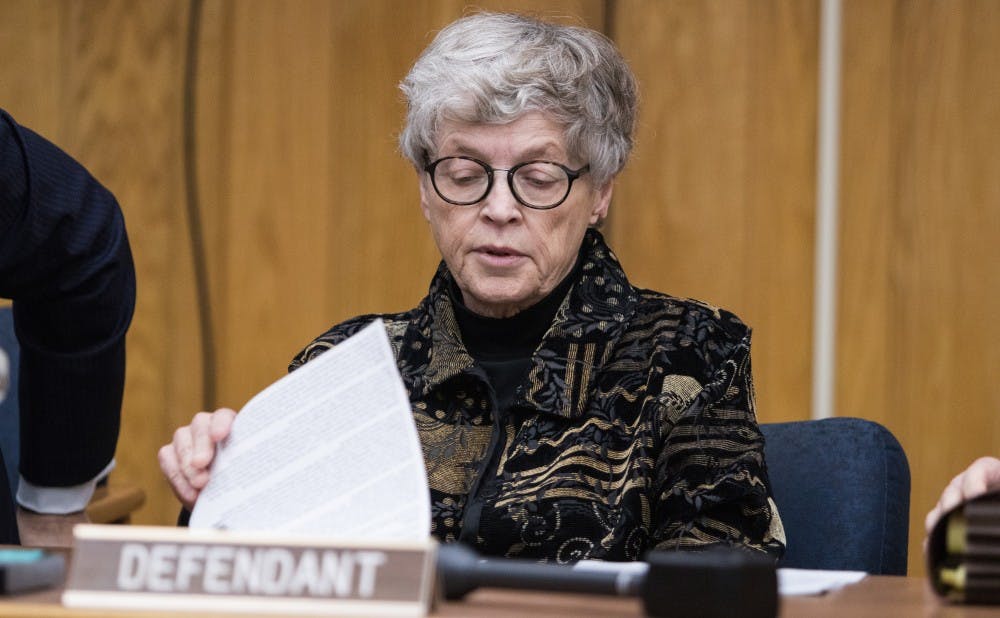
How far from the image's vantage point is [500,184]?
63.1 inches

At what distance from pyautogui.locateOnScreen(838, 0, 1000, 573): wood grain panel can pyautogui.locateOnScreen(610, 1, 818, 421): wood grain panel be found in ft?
0.35

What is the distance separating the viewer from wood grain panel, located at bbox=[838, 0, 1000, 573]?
2646 millimetres

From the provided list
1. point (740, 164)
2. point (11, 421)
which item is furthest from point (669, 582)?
point (740, 164)

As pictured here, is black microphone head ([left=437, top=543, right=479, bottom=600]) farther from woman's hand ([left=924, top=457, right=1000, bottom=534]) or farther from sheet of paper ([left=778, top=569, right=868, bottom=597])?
woman's hand ([left=924, top=457, right=1000, bottom=534])

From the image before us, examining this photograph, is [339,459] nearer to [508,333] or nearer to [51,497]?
[508,333]

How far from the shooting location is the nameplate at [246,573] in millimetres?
750

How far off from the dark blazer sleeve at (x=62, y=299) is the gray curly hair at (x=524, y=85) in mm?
427

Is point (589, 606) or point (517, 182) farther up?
point (517, 182)

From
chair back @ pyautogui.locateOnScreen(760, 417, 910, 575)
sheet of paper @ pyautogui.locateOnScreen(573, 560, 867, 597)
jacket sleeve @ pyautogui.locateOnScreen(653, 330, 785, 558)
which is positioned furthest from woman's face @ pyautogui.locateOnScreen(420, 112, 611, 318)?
sheet of paper @ pyautogui.locateOnScreen(573, 560, 867, 597)

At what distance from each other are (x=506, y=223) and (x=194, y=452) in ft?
2.17

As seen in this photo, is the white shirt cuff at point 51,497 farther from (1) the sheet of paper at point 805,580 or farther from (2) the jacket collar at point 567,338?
(1) the sheet of paper at point 805,580

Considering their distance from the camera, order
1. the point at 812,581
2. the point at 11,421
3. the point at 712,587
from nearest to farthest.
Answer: the point at 712,587 → the point at 812,581 → the point at 11,421

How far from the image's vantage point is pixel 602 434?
154 cm

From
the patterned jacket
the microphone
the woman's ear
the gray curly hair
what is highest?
the gray curly hair
